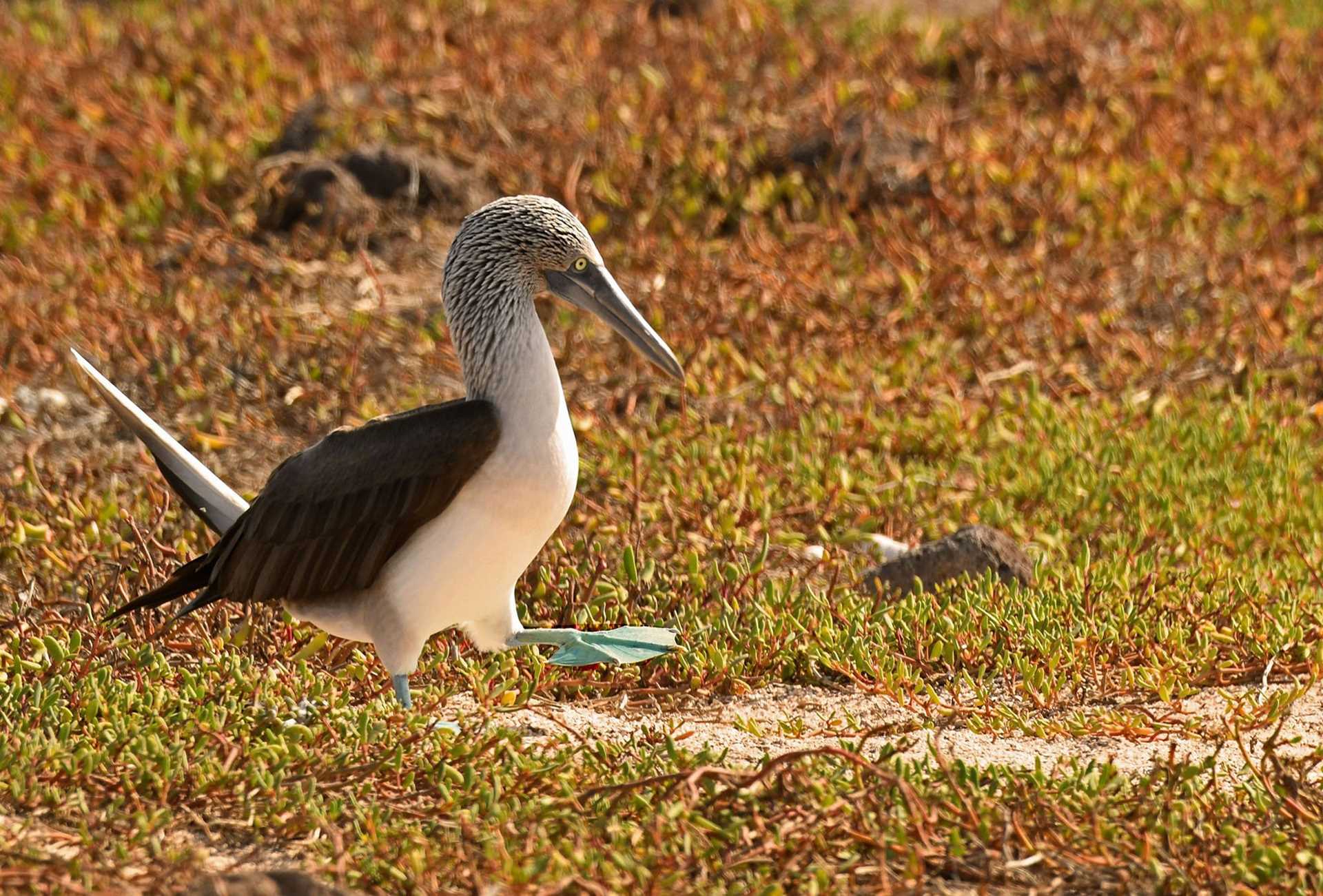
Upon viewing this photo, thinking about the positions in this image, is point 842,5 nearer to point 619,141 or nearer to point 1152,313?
point 619,141

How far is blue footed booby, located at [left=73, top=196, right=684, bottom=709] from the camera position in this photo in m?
4.23

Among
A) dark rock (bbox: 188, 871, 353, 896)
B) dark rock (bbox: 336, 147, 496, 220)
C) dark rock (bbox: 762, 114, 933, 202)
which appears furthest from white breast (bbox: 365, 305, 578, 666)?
dark rock (bbox: 762, 114, 933, 202)

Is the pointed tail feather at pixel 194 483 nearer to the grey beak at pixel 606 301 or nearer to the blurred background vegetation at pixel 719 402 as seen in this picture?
the blurred background vegetation at pixel 719 402

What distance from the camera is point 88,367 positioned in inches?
177

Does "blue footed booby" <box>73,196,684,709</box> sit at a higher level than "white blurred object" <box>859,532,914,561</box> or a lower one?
higher

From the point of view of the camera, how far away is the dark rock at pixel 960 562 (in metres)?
5.31

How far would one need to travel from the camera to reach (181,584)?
4.56 m

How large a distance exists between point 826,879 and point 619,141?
5.77 m

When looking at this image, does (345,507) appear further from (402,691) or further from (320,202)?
(320,202)

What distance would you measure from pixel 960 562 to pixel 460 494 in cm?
182

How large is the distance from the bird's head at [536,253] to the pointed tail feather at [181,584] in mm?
967

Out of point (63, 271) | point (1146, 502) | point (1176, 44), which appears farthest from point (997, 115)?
point (63, 271)

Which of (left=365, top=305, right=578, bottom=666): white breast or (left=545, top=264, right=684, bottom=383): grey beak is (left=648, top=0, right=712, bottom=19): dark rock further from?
(left=365, top=305, right=578, bottom=666): white breast

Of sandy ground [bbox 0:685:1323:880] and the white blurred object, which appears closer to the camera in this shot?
sandy ground [bbox 0:685:1323:880]
